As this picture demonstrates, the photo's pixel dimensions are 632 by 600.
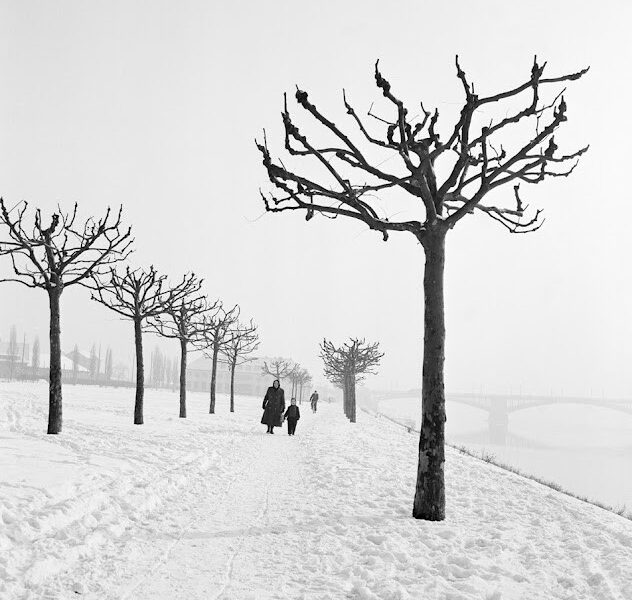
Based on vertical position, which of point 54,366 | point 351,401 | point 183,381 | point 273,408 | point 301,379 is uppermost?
point 54,366

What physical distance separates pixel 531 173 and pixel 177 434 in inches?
451

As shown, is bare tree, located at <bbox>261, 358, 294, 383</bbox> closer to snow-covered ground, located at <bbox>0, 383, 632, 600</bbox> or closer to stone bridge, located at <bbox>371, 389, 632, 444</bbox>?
snow-covered ground, located at <bbox>0, 383, 632, 600</bbox>

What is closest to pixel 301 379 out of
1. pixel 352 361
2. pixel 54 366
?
pixel 352 361

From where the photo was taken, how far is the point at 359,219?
6.75 metres

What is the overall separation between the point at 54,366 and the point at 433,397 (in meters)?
9.68

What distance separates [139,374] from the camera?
16.0 meters

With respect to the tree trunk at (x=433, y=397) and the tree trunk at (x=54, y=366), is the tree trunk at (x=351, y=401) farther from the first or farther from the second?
the tree trunk at (x=433, y=397)

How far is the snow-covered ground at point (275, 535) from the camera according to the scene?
3.79 meters

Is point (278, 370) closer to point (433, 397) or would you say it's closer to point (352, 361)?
point (352, 361)

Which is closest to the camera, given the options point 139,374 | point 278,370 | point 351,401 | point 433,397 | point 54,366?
point 433,397

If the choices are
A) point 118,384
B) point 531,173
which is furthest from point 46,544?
point 118,384

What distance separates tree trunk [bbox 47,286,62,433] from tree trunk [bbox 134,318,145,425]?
148 inches

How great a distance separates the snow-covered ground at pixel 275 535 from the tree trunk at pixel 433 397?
32 cm

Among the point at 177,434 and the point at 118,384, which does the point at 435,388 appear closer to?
the point at 177,434
